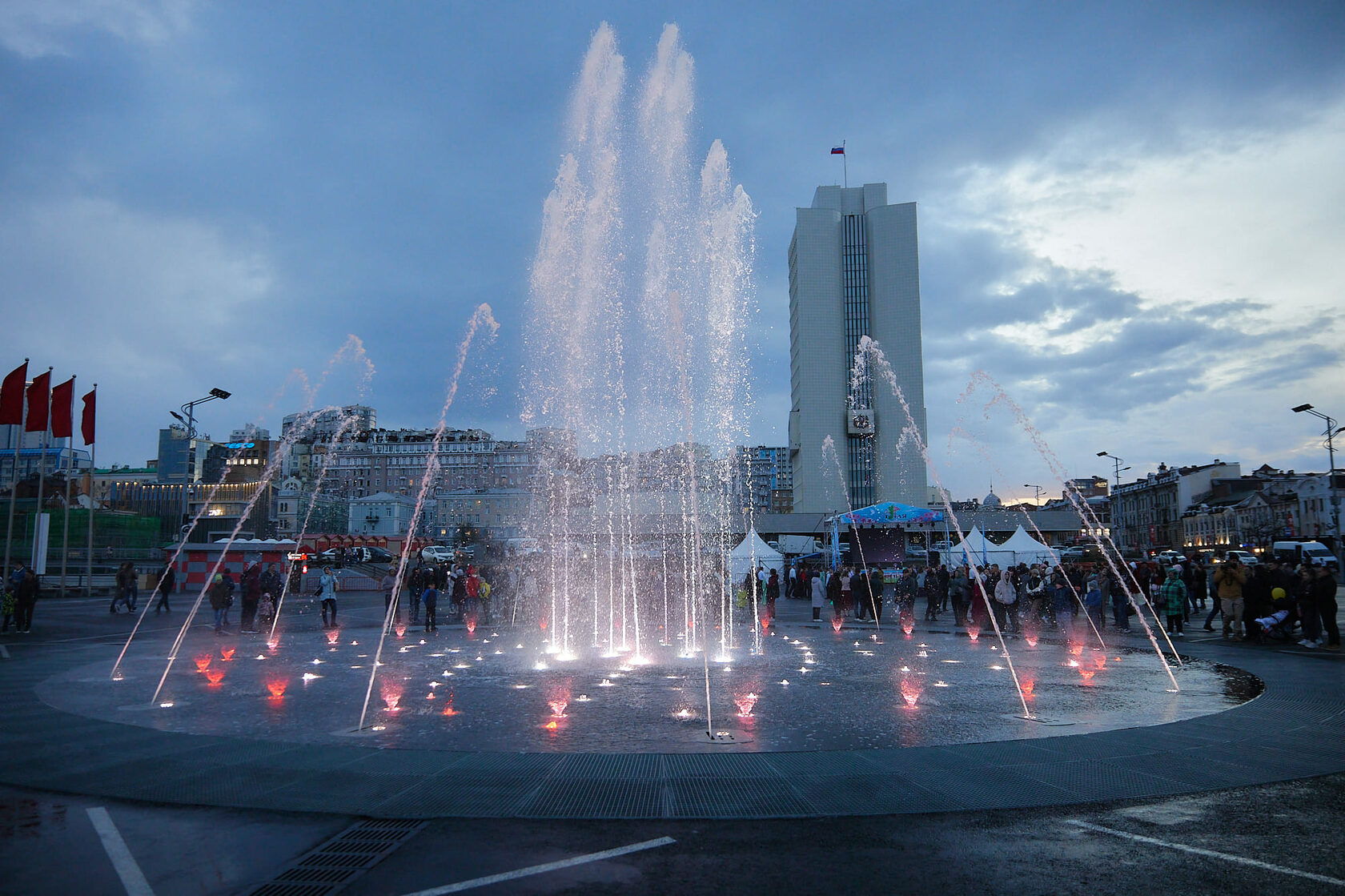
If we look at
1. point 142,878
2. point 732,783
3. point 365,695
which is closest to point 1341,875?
point 732,783

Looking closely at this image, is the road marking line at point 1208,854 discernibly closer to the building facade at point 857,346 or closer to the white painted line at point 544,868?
the white painted line at point 544,868

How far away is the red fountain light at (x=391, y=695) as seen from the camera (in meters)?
10.6

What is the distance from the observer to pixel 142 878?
196 inches

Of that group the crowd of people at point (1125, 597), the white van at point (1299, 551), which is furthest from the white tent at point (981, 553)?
the white van at point (1299, 551)

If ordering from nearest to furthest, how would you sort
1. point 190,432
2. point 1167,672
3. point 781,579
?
point 1167,672, point 190,432, point 781,579

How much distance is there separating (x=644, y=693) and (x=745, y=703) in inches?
68.6

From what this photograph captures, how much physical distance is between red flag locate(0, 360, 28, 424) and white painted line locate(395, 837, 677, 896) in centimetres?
3041

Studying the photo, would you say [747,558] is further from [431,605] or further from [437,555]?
[437,555]

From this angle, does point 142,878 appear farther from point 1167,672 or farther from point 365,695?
point 1167,672

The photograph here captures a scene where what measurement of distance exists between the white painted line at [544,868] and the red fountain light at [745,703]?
4.47 m

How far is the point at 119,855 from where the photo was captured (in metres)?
5.40

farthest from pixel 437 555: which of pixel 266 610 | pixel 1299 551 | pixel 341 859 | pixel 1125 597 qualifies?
pixel 341 859

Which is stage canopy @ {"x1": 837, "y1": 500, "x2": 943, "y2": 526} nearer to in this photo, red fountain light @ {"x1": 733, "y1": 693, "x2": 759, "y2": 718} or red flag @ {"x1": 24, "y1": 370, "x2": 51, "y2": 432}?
red fountain light @ {"x1": 733, "y1": 693, "x2": 759, "y2": 718}

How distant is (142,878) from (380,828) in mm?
1516
